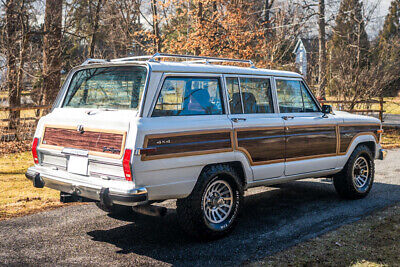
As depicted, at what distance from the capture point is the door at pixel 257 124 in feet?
18.6

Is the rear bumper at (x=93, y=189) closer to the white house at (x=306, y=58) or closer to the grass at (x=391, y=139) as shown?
the grass at (x=391, y=139)

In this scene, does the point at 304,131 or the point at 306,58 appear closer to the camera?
the point at 304,131

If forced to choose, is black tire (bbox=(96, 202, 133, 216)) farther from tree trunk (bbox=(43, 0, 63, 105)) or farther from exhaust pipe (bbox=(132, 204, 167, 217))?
tree trunk (bbox=(43, 0, 63, 105))

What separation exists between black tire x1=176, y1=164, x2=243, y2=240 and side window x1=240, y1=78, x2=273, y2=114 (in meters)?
0.97

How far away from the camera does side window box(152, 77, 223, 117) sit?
4988 mm

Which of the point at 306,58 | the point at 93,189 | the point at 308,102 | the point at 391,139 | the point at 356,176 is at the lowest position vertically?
the point at 391,139

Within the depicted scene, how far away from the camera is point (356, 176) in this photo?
7531 millimetres

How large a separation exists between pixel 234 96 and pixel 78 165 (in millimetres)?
2184

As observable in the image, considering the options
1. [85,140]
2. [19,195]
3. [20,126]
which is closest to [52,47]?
[20,126]

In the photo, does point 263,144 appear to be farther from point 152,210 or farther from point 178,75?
point 152,210

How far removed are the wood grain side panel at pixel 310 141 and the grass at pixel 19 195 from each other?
369cm

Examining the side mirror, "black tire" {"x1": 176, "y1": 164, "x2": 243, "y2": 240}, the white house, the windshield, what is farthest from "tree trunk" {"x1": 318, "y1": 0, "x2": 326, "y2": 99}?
the windshield

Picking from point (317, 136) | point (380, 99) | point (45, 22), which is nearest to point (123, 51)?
point (45, 22)

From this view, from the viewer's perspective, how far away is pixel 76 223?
5.91m
